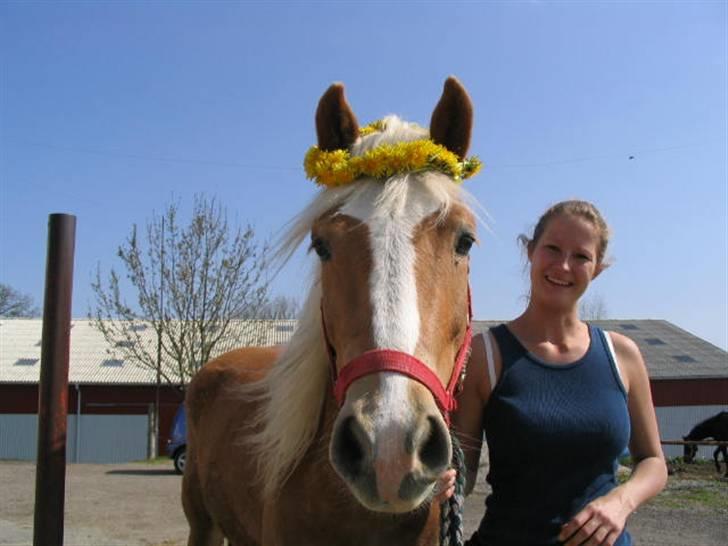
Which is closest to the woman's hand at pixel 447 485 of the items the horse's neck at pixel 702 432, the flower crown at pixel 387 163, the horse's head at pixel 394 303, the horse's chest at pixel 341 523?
the horse's chest at pixel 341 523

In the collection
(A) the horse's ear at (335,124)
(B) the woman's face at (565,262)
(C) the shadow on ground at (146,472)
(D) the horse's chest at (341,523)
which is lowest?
(C) the shadow on ground at (146,472)

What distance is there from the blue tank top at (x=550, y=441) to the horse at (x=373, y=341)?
0.21 m

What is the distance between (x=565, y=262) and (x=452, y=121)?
0.72 m

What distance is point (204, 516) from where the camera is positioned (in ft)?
15.4

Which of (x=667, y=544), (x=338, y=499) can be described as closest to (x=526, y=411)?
(x=338, y=499)

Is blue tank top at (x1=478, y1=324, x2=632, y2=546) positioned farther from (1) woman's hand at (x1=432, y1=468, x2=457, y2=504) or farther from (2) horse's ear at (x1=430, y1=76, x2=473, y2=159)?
(2) horse's ear at (x1=430, y1=76, x2=473, y2=159)

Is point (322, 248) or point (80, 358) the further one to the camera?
point (80, 358)

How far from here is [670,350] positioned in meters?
32.5

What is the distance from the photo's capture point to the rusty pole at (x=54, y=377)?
3533 millimetres

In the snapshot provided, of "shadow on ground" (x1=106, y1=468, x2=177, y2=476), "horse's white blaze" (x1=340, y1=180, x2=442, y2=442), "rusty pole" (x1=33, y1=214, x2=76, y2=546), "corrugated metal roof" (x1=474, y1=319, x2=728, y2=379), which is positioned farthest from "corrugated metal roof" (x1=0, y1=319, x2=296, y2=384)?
"horse's white blaze" (x1=340, y1=180, x2=442, y2=442)

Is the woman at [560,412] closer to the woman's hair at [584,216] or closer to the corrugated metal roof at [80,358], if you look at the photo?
the woman's hair at [584,216]

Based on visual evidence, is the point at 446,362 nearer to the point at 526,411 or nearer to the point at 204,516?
the point at 526,411

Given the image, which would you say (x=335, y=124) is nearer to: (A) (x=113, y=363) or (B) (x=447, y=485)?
(B) (x=447, y=485)

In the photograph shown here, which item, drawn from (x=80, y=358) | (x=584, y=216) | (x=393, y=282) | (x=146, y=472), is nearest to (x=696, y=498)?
(x=584, y=216)
